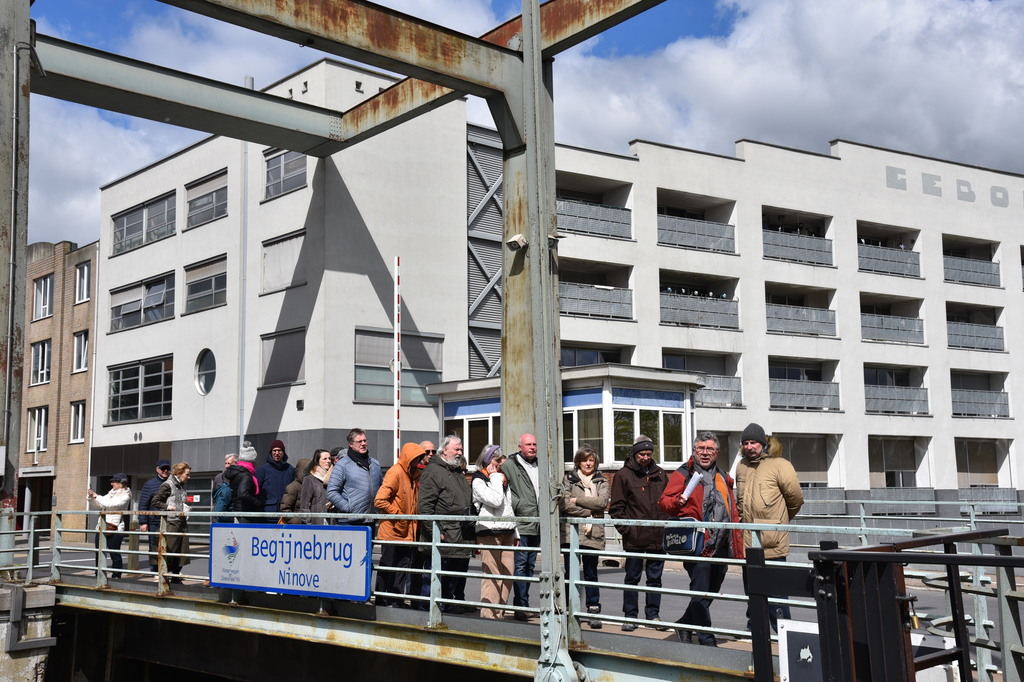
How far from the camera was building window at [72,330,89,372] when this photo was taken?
120 feet

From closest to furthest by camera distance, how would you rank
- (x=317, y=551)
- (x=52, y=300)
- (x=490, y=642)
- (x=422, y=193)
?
(x=490, y=642)
(x=317, y=551)
(x=422, y=193)
(x=52, y=300)

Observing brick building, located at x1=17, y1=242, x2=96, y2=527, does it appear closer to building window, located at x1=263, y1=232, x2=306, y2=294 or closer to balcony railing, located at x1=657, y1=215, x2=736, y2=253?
building window, located at x1=263, y1=232, x2=306, y2=294

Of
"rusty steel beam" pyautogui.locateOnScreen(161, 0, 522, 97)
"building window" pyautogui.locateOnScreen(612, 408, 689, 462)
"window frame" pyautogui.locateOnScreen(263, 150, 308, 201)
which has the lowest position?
"building window" pyautogui.locateOnScreen(612, 408, 689, 462)

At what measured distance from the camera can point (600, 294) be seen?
31.8m

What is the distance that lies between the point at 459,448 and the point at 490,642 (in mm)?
1816

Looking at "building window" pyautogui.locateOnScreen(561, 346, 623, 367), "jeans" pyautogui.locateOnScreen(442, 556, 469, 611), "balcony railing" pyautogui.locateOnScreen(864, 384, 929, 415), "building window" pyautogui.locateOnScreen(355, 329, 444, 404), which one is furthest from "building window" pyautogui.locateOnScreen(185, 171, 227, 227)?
"balcony railing" pyautogui.locateOnScreen(864, 384, 929, 415)

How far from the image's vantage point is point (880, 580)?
408 centimetres

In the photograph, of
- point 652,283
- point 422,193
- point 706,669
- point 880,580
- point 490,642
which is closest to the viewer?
point 880,580

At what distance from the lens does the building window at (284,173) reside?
26969mm

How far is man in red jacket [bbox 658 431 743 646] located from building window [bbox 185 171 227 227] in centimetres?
2353

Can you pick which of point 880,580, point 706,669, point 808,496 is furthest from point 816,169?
point 880,580

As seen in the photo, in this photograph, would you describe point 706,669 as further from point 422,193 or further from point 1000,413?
point 1000,413

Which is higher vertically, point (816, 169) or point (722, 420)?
point (816, 169)

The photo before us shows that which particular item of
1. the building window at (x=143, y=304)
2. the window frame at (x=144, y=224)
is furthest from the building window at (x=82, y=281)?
the building window at (x=143, y=304)
